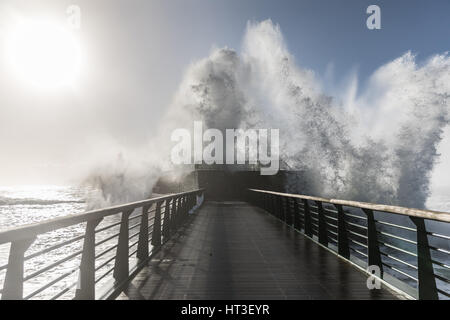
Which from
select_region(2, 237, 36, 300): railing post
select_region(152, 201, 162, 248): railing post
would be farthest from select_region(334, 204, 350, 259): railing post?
select_region(2, 237, 36, 300): railing post

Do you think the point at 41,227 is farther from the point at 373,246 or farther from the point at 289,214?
the point at 289,214

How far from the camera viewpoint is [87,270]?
3609 millimetres

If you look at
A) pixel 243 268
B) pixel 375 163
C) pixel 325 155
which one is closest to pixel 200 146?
pixel 325 155

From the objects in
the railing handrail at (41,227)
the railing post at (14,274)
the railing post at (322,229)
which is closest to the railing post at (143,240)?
the railing handrail at (41,227)

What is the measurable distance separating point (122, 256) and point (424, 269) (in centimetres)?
386

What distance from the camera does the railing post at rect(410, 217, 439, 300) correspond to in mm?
3633

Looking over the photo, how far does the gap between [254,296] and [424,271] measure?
1.98m

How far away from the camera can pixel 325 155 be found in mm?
54906

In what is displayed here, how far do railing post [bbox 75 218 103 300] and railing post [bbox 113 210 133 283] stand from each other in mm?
927

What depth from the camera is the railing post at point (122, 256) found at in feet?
15.2

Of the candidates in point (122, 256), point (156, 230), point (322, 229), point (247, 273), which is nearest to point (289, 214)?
point (322, 229)

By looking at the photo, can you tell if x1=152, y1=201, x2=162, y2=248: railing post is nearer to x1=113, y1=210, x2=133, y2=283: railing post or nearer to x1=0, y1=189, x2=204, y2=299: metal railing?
x1=0, y1=189, x2=204, y2=299: metal railing
